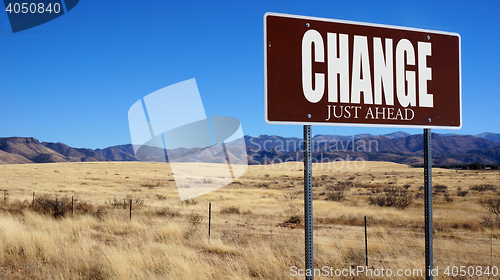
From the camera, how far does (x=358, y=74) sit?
164 inches

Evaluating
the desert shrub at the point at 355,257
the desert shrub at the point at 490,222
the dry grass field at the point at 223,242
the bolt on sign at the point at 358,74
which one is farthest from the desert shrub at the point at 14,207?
the desert shrub at the point at 490,222

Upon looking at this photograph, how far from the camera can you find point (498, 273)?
8008 millimetres

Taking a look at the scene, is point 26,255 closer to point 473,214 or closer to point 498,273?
point 498,273

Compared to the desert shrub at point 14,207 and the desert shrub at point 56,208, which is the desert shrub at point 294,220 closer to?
the desert shrub at point 56,208

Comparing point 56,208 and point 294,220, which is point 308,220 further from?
point 56,208

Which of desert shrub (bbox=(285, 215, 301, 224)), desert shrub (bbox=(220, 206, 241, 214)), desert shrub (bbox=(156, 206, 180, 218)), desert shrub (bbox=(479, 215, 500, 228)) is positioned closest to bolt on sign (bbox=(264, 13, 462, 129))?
desert shrub (bbox=(285, 215, 301, 224))

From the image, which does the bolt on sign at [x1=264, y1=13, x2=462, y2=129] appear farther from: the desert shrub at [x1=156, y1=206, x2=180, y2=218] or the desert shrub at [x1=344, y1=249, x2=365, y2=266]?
the desert shrub at [x1=156, y1=206, x2=180, y2=218]

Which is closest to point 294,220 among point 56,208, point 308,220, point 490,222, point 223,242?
point 223,242

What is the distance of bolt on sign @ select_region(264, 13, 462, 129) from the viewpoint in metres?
3.88

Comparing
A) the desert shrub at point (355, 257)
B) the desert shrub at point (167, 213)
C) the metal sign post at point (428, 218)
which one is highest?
the metal sign post at point (428, 218)

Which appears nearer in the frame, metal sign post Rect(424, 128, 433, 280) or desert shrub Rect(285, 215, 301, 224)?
metal sign post Rect(424, 128, 433, 280)

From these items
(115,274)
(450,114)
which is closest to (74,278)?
(115,274)

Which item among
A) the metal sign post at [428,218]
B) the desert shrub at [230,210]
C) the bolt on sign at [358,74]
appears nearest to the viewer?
the bolt on sign at [358,74]

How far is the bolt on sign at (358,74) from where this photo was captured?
12.7ft
